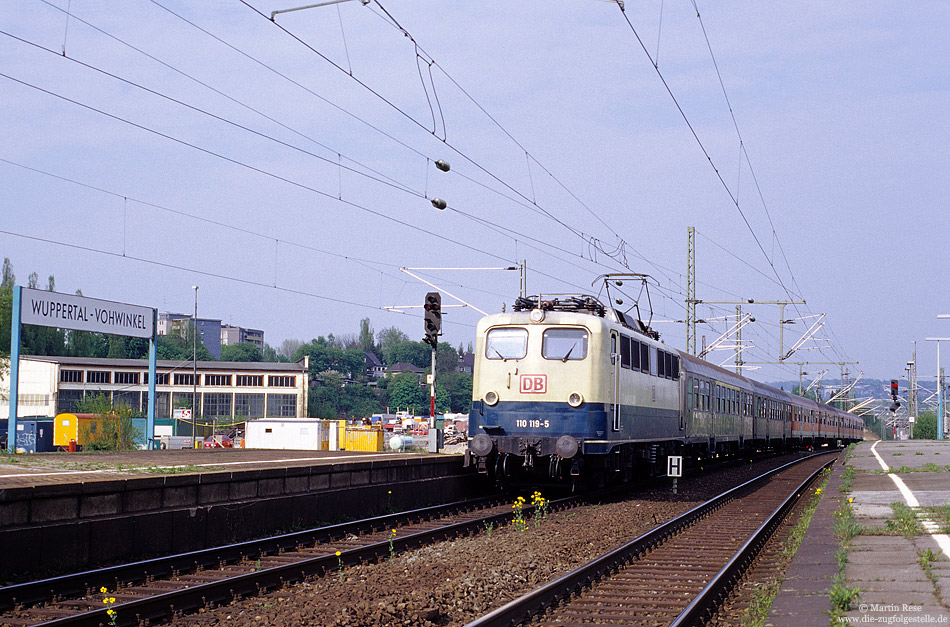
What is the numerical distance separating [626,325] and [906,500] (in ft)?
21.8

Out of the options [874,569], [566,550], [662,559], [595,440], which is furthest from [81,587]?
[595,440]

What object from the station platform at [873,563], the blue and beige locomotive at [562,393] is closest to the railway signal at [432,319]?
the blue and beige locomotive at [562,393]

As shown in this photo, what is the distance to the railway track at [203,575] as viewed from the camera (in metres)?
8.48

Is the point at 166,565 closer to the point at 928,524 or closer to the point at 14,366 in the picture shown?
the point at 928,524

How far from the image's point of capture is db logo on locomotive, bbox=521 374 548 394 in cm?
1884

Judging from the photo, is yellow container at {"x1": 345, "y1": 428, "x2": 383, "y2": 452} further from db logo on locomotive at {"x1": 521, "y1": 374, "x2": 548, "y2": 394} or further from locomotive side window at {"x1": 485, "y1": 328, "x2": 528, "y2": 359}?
db logo on locomotive at {"x1": 521, "y1": 374, "x2": 548, "y2": 394}

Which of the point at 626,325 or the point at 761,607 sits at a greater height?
the point at 626,325

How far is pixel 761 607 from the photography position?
896cm

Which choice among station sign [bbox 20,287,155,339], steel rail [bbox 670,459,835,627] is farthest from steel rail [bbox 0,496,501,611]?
station sign [bbox 20,287,155,339]

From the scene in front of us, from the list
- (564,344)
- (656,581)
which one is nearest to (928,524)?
(656,581)

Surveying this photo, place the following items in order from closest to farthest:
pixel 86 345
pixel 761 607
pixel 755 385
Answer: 1. pixel 761 607
2. pixel 755 385
3. pixel 86 345

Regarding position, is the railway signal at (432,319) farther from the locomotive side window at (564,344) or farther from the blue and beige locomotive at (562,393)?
the locomotive side window at (564,344)

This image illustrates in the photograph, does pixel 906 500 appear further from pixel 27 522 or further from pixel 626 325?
pixel 27 522

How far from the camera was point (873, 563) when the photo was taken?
10.2 meters
